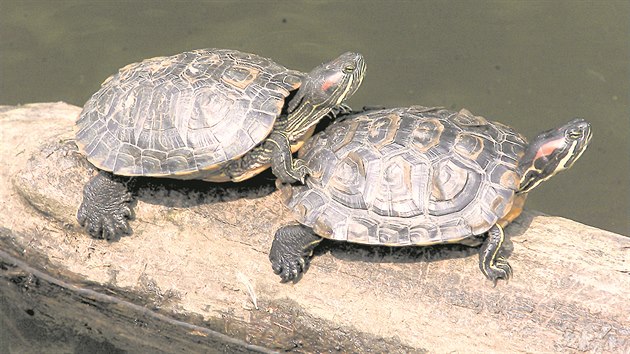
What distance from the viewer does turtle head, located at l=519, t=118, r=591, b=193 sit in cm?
435

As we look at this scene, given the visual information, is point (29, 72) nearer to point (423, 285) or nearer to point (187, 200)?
point (187, 200)

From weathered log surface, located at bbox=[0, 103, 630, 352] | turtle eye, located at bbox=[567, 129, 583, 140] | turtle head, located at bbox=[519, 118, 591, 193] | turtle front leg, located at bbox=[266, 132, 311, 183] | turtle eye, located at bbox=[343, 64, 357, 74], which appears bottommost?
weathered log surface, located at bbox=[0, 103, 630, 352]

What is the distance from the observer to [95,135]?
4.81 metres

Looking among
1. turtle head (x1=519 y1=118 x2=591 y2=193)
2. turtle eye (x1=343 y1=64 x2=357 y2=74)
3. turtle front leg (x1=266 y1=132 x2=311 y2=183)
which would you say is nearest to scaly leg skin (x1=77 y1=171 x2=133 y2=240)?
turtle front leg (x1=266 y1=132 x2=311 y2=183)

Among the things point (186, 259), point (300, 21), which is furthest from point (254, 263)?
point (300, 21)

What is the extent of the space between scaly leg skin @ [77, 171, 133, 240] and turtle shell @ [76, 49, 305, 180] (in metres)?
0.23

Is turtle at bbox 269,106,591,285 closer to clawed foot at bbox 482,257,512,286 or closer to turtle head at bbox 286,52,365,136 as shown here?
clawed foot at bbox 482,257,512,286

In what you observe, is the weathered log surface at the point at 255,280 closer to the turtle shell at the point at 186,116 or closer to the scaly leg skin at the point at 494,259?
the scaly leg skin at the point at 494,259

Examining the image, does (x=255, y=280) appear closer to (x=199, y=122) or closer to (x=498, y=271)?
(x=199, y=122)

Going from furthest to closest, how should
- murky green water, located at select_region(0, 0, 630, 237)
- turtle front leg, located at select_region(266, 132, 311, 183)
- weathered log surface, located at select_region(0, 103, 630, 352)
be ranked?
murky green water, located at select_region(0, 0, 630, 237) → turtle front leg, located at select_region(266, 132, 311, 183) → weathered log surface, located at select_region(0, 103, 630, 352)

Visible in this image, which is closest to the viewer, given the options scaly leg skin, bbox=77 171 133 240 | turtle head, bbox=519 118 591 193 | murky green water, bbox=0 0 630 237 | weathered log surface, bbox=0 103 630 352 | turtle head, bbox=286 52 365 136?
weathered log surface, bbox=0 103 630 352

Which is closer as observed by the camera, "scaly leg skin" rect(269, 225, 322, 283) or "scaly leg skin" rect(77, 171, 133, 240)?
"scaly leg skin" rect(269, 225, 322, 283)

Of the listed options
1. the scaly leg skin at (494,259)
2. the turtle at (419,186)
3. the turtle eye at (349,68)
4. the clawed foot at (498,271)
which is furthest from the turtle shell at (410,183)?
the turtle eye at (349,68)

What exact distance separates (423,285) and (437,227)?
17.2 inches
